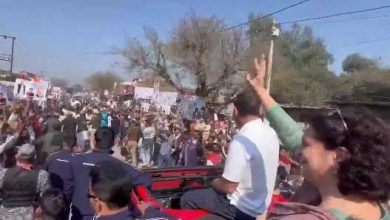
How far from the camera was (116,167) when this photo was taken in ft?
10.4

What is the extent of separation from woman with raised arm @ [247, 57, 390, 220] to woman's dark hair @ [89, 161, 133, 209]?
136 centimetres

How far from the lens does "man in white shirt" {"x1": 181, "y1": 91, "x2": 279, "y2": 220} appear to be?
133 inches

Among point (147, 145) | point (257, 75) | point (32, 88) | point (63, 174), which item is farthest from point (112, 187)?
point (32, 88)

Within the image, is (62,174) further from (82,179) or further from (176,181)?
(176,181)

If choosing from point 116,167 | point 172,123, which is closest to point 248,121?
point 116,167

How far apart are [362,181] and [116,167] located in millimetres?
1758

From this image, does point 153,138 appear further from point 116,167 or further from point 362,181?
point 362,181

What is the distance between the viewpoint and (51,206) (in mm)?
4359

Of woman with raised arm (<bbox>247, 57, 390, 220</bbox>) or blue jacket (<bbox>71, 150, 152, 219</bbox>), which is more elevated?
woman with raised arm (<bbox>247, 57, 390, 220</bbox>)

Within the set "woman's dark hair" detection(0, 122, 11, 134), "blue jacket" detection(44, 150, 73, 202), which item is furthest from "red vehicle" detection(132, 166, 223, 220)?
"woman's dark hair" detection(0, 122, 11, 134)

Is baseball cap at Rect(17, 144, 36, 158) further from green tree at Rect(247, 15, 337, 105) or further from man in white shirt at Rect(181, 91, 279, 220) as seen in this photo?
green tree at Rect(247, 15, 337, 105)

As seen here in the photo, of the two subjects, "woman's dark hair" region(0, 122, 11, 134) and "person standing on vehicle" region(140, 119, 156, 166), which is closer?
"woman's dark hair" region(0, 122, 11, 134)

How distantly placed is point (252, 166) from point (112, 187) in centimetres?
98

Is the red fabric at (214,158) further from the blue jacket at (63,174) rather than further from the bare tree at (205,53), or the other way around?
the bare tree at (205,53)
